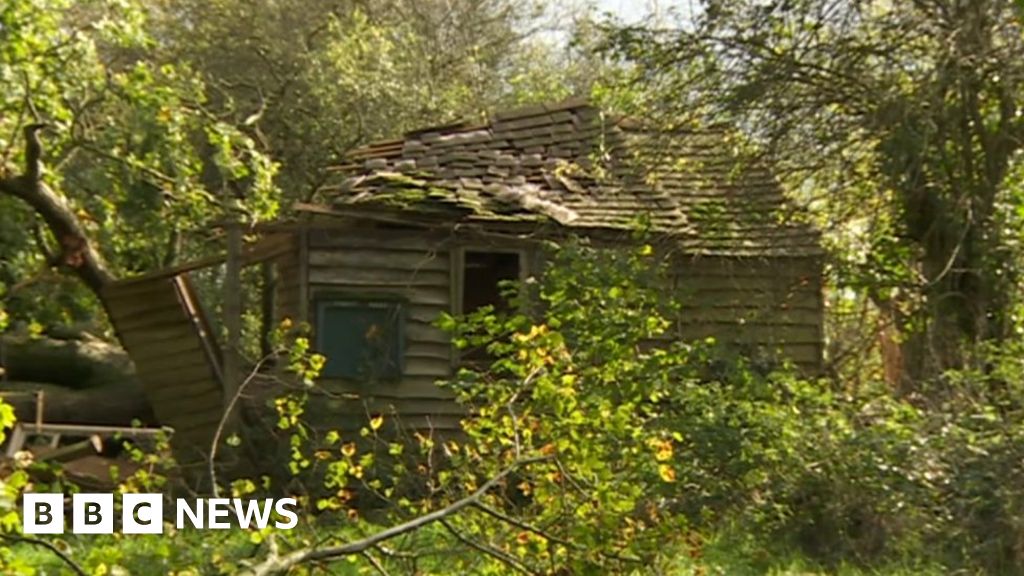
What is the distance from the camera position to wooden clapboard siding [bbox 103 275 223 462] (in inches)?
527

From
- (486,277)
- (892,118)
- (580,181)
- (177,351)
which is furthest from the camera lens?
(486,277)

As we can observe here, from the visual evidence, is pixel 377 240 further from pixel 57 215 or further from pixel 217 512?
pixel 217 512

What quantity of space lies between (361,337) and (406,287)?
2.54 feet

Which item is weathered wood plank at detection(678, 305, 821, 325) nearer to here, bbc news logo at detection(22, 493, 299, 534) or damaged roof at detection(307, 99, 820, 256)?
damaged roof at detection(307, 99, 820, 256)

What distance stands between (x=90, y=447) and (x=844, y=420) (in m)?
7.11

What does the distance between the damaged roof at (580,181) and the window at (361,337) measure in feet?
3.50

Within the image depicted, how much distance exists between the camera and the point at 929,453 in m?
8.93

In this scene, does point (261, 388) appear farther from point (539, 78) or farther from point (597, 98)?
point (539, 78)

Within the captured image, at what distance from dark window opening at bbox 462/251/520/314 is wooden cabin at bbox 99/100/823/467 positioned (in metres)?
1.68

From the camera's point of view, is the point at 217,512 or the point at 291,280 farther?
the point at 291,280

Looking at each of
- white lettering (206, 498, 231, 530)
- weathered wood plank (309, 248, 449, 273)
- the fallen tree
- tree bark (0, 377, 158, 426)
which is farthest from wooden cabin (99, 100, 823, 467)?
white lettering (206, 498, 231, 530)

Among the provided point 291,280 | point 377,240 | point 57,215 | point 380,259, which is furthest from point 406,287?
point 57,215

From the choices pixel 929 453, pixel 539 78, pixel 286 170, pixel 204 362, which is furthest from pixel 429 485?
pixel 539 78

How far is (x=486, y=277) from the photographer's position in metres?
17.0
